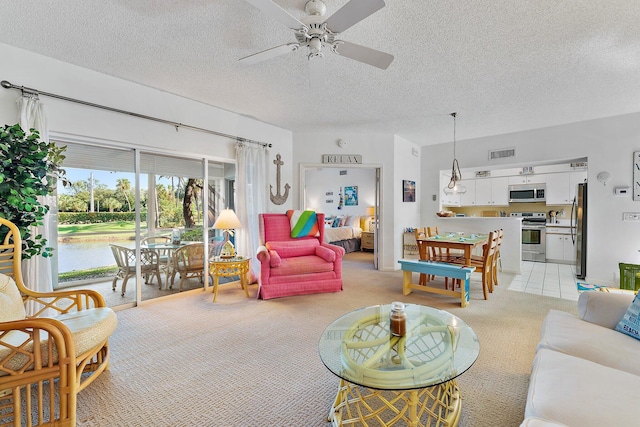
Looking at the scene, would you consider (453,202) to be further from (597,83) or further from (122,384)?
(122,384)

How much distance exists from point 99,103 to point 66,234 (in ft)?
4.98

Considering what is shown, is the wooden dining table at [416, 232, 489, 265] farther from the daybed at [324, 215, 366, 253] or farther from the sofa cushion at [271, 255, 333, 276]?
the daybed at [324, 215, 366, 253]

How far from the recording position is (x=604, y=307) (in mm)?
1772

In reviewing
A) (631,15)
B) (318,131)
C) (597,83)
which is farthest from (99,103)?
(597,83)

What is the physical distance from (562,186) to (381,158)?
416 cm

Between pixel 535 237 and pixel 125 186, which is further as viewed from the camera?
pixel 535 237

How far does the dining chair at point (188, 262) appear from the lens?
3.85 meters

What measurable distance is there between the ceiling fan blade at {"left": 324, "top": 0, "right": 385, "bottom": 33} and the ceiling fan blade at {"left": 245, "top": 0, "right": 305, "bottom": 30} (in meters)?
0.22

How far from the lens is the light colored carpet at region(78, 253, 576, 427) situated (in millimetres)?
1614

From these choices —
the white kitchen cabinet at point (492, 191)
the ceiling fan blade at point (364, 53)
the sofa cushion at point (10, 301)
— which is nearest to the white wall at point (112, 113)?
the sofa cushion at point (10, 301)

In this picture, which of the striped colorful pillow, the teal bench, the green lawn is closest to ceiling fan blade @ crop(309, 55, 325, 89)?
the striped colorful pillow

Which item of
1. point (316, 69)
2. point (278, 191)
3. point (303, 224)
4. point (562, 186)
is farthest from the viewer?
point (562, 186)

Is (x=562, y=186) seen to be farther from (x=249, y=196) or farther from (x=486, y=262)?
(x=249, y=196)

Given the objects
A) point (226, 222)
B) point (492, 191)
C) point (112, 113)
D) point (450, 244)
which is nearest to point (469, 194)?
point (492, 191)
